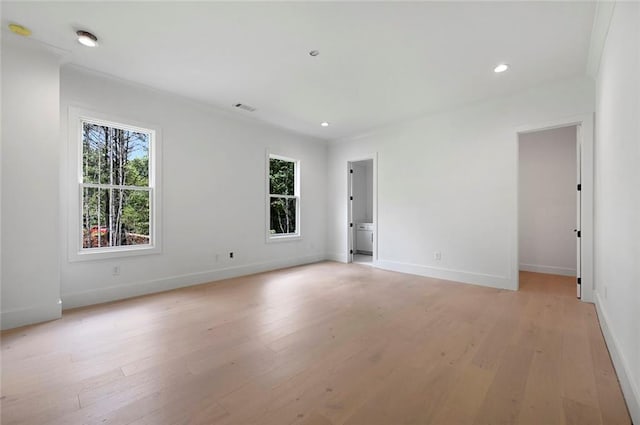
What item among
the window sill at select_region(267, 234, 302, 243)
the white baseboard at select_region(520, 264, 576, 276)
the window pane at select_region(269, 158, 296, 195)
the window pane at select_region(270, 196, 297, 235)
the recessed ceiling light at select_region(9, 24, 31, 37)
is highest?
the recessed ceiling light at select_region(9, 24, 31, 37)

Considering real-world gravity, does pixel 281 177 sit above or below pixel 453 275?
above

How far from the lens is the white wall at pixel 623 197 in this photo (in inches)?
61.2

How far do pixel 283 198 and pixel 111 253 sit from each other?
3.06 meters

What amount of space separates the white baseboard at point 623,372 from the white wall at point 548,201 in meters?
2.95

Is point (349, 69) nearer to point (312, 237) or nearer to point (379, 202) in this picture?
point (379, 202)

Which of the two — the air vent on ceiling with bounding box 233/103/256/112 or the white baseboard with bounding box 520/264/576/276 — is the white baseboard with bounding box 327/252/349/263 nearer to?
the white baseboard with bounding box 520/264/576/276

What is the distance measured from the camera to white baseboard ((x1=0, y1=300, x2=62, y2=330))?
268 centimetres

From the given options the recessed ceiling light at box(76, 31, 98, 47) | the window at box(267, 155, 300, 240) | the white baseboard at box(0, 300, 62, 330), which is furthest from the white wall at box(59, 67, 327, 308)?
the recessed ceiling light at box(76, 31, 98, 47)

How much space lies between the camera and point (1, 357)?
2.18m

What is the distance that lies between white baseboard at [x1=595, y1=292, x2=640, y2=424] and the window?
4618 mm

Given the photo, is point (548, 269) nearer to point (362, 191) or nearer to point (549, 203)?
point (549, 203)

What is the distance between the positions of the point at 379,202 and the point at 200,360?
168 inches

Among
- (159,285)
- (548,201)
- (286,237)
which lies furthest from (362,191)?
(159,285)

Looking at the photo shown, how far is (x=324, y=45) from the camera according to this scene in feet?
9.06
